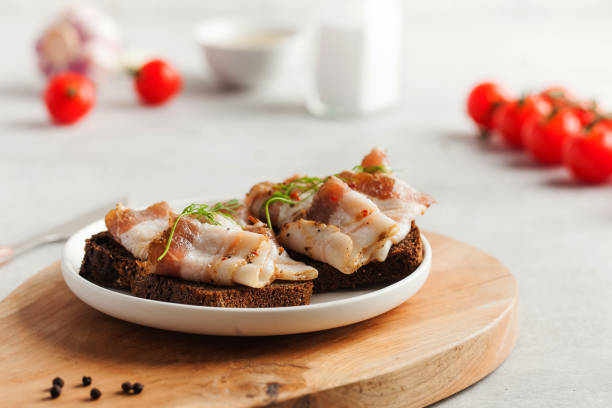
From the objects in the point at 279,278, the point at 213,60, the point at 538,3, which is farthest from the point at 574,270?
the point at 538,3

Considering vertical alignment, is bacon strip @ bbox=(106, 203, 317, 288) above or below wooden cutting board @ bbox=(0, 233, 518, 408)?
above

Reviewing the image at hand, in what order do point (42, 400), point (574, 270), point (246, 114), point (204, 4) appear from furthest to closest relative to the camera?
point (204, 4)
point (246, 114)
point (574, 270)
point (42, 400)

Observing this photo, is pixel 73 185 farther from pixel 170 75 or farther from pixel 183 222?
pixel 183 222

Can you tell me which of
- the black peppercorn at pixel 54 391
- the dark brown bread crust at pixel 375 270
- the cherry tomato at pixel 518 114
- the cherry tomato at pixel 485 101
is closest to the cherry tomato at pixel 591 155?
the cherry tomato at pixel 518 114

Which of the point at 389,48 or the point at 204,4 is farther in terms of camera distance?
the point at 204,4

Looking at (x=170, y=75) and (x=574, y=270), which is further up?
(x=170, y=75)

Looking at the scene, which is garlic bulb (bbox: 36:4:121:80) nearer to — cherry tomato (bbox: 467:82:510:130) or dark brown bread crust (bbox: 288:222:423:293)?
cherry tomato (bbox: 467:82:510:130)

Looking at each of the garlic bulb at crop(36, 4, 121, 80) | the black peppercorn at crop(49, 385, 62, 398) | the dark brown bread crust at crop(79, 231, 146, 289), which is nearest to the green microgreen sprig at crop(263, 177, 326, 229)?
the dark brown bread crust at crop(79, 231, 146, 289)
